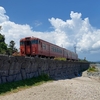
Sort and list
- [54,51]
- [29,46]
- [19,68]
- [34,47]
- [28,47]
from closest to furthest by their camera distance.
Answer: [19,68] → [34,47] → [29,46] → [28,47] → [54,51]

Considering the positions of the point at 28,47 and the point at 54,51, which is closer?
the point at 28,47

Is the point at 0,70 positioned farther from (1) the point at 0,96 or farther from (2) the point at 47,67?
(2) the point at 47,67

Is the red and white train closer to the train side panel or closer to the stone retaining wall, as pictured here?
the train side panel

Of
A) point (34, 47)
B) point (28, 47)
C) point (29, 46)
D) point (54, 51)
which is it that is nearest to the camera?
point (34, 47)

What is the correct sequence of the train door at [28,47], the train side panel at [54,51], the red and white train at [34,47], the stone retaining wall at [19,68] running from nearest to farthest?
the stone retaining wall at [19,68]
the red and white train at [34,47]
the train door at [28,47]
the train side panel at [54,51]

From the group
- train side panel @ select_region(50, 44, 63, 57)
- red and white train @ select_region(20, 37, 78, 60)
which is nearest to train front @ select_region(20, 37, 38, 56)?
red and white train @ select_region(20, 37, 78, 60)

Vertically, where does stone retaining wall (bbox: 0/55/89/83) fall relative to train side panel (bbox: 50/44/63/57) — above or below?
below

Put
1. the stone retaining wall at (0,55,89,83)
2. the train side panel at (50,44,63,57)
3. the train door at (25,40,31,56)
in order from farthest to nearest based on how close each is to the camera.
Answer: the train side panel at (50,44,63,57)
the train door at (25,40,31,56)
the stone retaining wall at (0,55,89,83)

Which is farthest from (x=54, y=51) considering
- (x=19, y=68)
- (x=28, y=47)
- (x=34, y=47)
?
(x=19, y=68)

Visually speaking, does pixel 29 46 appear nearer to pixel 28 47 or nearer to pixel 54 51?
pixel 28 47

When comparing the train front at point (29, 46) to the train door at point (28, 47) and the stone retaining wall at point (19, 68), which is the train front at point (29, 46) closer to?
the train door at point (28, 47)

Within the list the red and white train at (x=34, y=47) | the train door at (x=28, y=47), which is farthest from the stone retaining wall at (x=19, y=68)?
the train door at (x=28, y=47)

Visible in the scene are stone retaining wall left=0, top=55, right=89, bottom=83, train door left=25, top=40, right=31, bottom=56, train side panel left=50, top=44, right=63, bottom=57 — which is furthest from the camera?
train side panel left=50, top=44, right=63, bottom=57

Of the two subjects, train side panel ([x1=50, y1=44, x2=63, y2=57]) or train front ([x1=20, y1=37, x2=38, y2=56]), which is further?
train side panel ([x1=50, y1=44, x2=63, y2=57])
